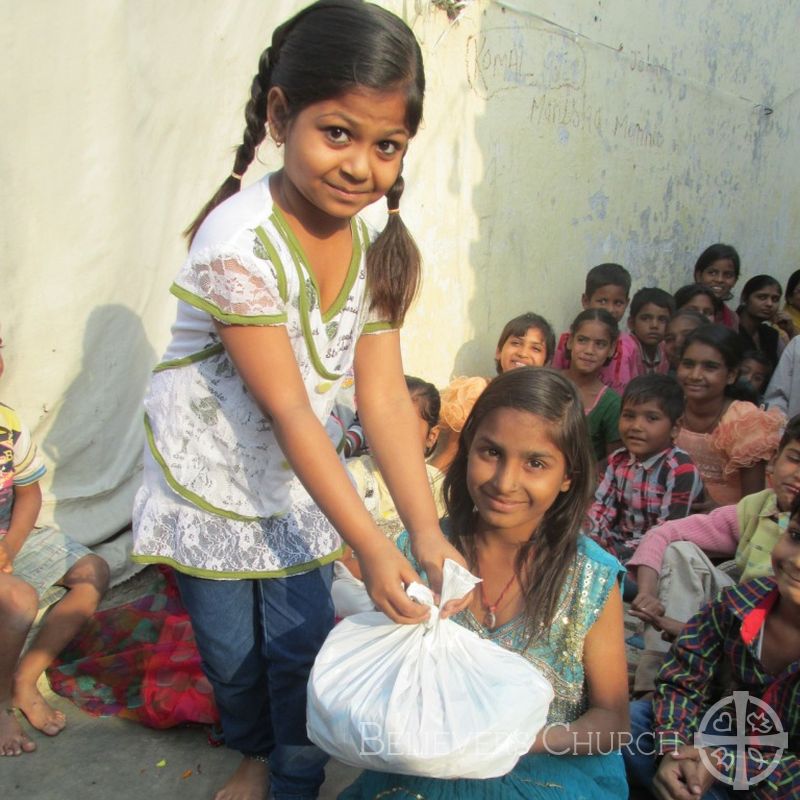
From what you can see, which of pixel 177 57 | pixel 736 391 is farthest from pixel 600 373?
pixel 177 57

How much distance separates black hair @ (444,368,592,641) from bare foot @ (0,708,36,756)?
1343 mm

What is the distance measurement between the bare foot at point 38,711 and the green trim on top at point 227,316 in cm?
151

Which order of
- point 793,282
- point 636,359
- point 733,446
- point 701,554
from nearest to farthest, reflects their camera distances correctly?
point 701,554
point 733,446
point 636,359
point 793,282

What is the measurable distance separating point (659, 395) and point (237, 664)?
2232 millimetres

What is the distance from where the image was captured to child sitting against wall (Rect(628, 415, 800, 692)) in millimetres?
2687

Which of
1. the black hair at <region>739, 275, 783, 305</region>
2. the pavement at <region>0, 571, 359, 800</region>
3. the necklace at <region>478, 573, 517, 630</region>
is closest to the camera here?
the necklace at <region>478, 573, 517, 630</region>

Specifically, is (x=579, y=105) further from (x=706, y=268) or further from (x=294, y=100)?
(x=294, y=100)

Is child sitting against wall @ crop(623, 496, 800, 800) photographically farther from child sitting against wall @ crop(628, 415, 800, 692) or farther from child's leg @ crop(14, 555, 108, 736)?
child's leg @ crop(14, 555, 108, 736)

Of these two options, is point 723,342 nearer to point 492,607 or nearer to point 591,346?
point 591,346

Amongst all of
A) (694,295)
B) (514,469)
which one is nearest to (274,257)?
(514,469)

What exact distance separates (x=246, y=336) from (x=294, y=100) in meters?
0.42

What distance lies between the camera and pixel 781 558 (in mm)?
1949

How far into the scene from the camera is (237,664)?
192cm

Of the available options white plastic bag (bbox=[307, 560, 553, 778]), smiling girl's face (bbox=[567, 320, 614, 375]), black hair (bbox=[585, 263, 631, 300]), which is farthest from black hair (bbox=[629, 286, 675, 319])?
white plastic bag (bbox=[307, 560, 553, 778])
